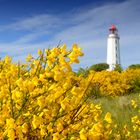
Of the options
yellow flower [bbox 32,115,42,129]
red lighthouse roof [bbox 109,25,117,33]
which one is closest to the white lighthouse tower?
red lighthouse roof [bbox 109,25,117,33]

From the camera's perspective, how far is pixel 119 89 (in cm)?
1889

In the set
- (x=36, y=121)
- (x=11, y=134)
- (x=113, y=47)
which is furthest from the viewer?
(x=113, y=47)

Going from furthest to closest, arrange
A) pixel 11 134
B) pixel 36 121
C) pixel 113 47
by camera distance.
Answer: pixel 113 47, pixel 36 121, pixel 11 134

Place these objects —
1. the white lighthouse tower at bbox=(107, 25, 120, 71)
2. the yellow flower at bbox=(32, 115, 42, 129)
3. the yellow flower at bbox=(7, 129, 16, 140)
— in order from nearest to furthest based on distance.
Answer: the yellow flower at bbox=(7, 129, 16, 140), the yellow flower at bbox=(32, 115, 42, 129), the white lighthouse tower at bbox=(107, 25, 120, 71)

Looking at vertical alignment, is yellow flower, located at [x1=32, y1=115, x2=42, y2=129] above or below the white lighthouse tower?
below

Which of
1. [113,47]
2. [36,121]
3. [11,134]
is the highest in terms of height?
[113,47]

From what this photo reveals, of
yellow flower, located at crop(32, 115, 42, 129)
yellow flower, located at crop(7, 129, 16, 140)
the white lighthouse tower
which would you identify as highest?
the white lighthouse tower

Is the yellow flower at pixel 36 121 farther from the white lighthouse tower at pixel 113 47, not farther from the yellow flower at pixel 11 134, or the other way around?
the white lighthouse tower at pixel 113 47

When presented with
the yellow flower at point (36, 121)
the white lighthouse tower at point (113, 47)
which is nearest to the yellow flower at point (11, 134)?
the yellow flower at point (36, 121)

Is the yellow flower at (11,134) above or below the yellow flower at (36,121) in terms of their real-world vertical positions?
below

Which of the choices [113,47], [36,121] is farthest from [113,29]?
[36,121]

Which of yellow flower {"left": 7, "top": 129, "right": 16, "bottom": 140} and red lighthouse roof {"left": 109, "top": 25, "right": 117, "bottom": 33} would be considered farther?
red lighthouse roof {"left": 109, "top": 25, "right": 117, "bottom": 33}

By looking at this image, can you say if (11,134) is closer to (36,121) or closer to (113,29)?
(36,121)

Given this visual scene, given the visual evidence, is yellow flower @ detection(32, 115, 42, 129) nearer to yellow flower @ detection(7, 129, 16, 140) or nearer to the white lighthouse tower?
yellow flower @ detection(7, 129, 16, 140)
